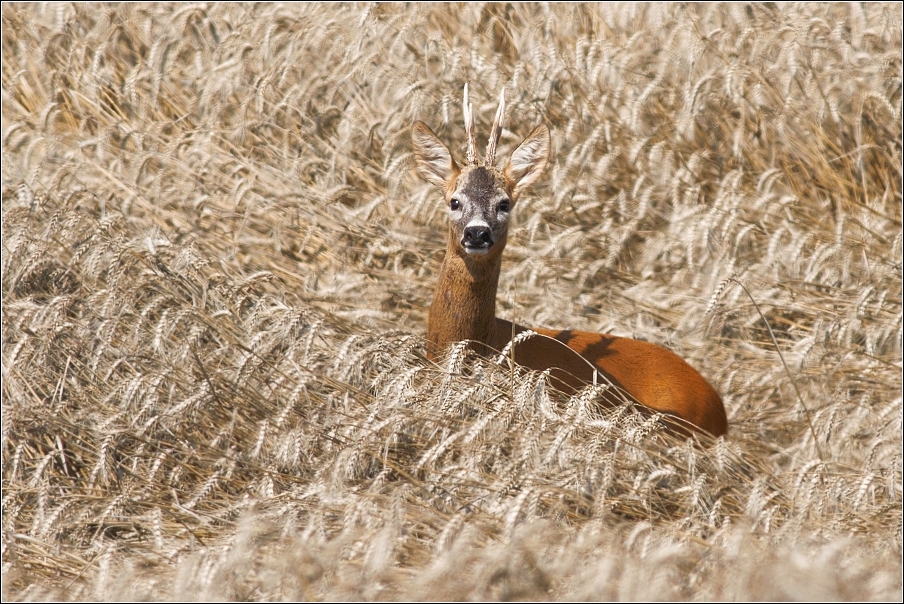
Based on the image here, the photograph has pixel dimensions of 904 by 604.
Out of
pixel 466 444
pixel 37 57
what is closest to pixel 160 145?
pixel 37 57

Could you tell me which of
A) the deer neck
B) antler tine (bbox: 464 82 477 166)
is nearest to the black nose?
the deer neck

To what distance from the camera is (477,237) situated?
492 centimetres

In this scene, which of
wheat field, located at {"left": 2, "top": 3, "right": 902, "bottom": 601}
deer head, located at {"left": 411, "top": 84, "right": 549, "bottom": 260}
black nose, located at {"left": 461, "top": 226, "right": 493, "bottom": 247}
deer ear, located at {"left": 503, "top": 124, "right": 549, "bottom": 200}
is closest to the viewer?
wheat field, located at {"left": 2, "top": 3, "right": 902, "bottom": 601}

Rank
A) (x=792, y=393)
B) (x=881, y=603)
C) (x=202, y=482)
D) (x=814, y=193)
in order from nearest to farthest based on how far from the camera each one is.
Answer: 1. (x=881, y=603)
2. (x=202, y=482)
3. (x=792, y=393)
4. (x=814, y=193)

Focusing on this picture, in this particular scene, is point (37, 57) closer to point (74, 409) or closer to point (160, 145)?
point (160, 145)

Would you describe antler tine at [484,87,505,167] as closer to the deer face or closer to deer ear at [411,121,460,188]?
the deer face

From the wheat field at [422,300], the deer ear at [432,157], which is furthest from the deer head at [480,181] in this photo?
the wheat field at [422,300]

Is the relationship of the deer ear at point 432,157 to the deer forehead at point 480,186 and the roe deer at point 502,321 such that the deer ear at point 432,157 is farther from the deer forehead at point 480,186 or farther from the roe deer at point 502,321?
the deer forehead at point 480,186

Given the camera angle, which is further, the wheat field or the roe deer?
the roe deer

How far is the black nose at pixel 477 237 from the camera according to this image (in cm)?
493

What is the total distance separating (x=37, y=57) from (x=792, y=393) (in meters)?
6.25

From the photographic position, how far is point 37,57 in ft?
27.5

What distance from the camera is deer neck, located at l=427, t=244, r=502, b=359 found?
5160mm

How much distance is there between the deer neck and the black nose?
0.65 feet
